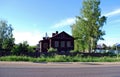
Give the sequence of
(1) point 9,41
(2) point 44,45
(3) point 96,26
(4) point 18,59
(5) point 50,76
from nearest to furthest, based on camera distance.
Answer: (5) point 50,76 → (4) point 18,59 → (3) point 96,26 → (1) point 9,41 → (2) point 44,45

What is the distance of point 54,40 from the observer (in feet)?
263

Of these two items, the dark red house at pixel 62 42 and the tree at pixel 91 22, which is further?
the dark red house at pixel 62 42

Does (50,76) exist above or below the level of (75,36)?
below

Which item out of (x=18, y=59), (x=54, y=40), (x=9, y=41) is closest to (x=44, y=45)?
(x=54, y=40)

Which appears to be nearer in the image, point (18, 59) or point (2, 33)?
point (18, 59)

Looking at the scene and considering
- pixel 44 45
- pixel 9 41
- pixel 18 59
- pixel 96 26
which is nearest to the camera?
pixel 18 59

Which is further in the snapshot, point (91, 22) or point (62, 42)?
point (62, 42)

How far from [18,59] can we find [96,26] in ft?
135

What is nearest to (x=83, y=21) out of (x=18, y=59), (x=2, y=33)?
(x=2, y=33)

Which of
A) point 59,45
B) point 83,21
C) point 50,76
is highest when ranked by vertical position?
point 83,21

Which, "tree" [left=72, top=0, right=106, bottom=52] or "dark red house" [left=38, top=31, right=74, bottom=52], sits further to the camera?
"dark red house" [left=38, top=31, right=74, bottom=52]

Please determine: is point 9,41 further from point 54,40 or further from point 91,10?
point 91,10

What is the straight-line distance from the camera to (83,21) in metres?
73.9

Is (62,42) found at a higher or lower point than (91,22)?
lower
